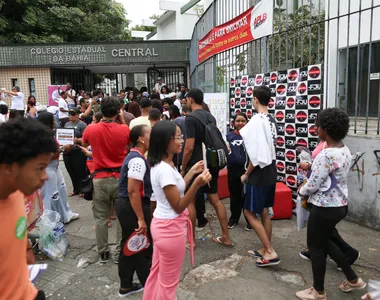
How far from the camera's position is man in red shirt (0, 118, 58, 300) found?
53.6 inches

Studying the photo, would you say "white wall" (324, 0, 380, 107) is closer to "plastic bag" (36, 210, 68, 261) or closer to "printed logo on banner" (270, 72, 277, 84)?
"printed logo on banner" (270, 72, 277, 84)

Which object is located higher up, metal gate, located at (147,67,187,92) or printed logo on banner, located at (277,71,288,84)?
metal gate, located at (147,67,187,92)

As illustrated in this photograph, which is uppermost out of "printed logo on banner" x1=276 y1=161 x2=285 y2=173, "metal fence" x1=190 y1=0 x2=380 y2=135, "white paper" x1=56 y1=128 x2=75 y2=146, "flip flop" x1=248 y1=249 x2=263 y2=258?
"metal fence" x1=190 y1=0 x2=380 y2=135

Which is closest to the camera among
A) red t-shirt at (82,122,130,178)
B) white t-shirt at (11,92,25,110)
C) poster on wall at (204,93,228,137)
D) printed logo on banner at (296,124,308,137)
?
red t-shirt at (82,122,130,178)

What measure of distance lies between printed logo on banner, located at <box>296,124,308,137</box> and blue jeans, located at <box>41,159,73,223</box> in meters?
3.69

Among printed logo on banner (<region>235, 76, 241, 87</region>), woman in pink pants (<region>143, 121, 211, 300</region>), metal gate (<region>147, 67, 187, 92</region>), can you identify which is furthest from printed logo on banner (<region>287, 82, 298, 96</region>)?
metal gate (<region>147, 67, 187, 92</region>)

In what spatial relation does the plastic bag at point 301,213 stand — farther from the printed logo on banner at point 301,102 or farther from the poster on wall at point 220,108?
the poster on wall at point 220,108

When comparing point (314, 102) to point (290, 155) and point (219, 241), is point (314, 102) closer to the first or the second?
point (290, 155)

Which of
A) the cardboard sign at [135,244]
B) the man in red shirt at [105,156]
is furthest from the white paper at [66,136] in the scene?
the cardboard sign at [135,244]

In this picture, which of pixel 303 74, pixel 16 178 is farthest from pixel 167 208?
pixel 303 74

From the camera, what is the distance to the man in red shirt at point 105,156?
147 inches

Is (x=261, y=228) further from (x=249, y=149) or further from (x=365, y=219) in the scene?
(x=365, y=219)

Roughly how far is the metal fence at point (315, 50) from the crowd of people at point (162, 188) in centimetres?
156

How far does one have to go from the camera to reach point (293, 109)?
524 centimetres
